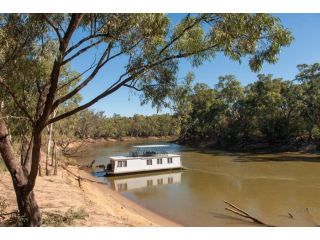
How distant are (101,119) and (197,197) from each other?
64.0 meters

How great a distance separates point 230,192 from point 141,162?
29.4 feet

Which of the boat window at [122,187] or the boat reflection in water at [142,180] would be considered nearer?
the boat window at [122,187]

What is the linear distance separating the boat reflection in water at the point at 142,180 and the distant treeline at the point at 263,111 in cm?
896

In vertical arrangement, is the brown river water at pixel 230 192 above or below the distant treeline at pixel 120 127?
below

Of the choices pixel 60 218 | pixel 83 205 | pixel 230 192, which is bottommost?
pixel 230 192

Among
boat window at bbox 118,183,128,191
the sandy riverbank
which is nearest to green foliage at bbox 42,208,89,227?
the sandy riverbank

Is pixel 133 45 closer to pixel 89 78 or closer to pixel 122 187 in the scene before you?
pixel 89 78

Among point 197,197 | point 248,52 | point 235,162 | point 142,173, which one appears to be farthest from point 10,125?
point 235,162

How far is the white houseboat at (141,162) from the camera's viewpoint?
1023 inches

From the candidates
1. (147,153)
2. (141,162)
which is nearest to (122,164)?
(141,162)

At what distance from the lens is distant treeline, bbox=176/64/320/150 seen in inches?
1606

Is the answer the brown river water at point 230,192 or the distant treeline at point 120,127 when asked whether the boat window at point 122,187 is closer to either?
the brown river water at point 230,192

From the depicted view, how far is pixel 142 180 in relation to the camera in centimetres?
2472

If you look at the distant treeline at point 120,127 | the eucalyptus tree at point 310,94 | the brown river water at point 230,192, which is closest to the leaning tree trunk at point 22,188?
the brown river water at point 230,192
